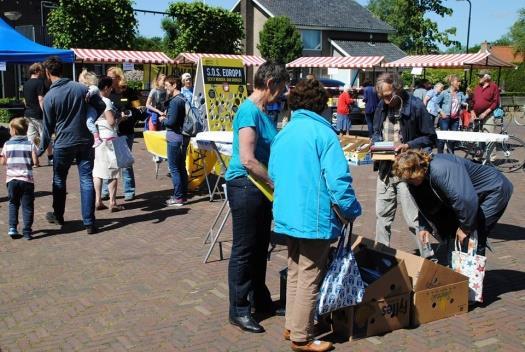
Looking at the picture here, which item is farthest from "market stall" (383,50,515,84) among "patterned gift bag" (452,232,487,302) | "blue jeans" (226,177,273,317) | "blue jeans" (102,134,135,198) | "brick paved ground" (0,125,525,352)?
"blue jeans" (226,177,273,317)

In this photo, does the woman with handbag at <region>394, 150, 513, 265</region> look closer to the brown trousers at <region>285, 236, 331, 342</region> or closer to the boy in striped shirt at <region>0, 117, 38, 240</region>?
the brown trousers at <region>285, 236, 331, 342</region>

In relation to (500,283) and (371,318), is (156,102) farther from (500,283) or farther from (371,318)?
(371,318)

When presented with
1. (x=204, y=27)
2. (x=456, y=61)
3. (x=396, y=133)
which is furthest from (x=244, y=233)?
(x=204, y=27)

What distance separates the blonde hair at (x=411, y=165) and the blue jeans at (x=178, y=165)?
469 cm

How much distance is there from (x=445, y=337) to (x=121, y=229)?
421cm

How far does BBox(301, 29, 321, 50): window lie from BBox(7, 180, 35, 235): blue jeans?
4009 centimetres

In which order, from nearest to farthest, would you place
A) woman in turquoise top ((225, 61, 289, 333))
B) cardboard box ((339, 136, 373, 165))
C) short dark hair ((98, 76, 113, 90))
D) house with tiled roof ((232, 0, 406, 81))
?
woman in turquoise top ((225, 61, 289, 333)) → cardboard box ((339, 136, 373, 165)) → short dark hair ((98, 76, 113, 90)) → house with tiled roof ((232, 0, 406, 81))

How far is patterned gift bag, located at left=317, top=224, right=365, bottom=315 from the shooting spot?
3.69m

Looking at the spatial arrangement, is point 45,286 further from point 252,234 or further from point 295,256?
point 295,256

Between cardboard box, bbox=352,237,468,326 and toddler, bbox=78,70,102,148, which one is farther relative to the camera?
toddler, bbox=78,70,102,148

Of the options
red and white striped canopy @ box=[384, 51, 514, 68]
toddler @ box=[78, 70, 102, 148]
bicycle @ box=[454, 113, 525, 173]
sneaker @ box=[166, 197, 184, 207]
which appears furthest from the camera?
red and white striped canopy @ box=[384, 51, 514, 68]

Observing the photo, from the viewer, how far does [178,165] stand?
8375 mm

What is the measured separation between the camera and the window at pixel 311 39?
45.1 m

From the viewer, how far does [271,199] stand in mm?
3980
